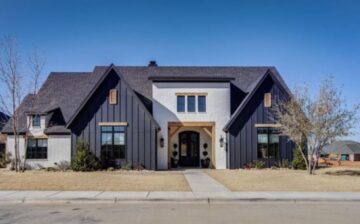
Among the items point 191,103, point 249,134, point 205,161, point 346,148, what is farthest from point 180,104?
point 346,148

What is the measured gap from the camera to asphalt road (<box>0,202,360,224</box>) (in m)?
9.66

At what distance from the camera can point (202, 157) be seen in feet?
97.1

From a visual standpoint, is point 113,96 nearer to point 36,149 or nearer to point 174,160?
point 174,160

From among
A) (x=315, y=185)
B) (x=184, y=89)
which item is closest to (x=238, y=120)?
(x=184, y=89)

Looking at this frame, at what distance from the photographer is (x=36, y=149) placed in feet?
92.6

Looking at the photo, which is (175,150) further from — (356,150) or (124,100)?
(356,150)

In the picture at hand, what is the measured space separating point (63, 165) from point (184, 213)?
18373 mm

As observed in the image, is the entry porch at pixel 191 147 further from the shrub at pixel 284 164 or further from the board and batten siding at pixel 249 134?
the shrub at pixel 284 164

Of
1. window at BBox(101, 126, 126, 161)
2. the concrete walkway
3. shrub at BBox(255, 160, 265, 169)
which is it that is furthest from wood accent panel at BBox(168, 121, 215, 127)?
the concrete walkway

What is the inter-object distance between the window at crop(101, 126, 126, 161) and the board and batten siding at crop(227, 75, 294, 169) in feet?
24.1

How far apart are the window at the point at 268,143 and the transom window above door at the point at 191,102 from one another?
4.49 metres

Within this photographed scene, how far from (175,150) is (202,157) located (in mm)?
→ 2117

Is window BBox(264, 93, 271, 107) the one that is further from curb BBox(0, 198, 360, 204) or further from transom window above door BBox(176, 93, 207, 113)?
curb BBox(0, 198, 360, 204)

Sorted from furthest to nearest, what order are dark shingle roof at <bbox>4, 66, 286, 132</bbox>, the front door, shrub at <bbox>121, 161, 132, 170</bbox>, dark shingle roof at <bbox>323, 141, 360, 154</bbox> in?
dark shingle roof at <bbox>323, 141, 360, 154</bbox> < dark shingle roof at <bbox>4, 66, 286, 132</bbox> < the front door < shrub at <bbox>121, 161, 132, 170</bbox>
